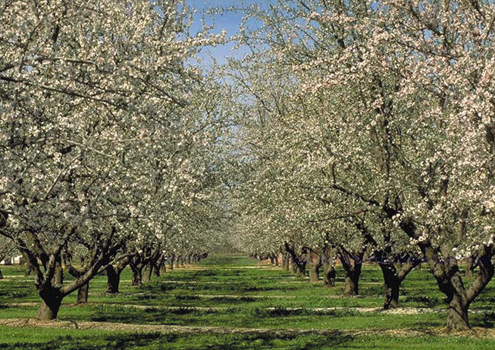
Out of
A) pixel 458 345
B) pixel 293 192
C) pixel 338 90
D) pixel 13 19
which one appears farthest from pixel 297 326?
pixel 13 19

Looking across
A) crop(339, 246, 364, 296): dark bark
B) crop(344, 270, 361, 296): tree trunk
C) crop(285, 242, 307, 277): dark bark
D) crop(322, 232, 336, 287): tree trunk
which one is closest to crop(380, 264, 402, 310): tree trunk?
crop(339, 246, 364, 296): dark bark

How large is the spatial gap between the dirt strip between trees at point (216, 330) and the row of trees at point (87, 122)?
123 centimetres

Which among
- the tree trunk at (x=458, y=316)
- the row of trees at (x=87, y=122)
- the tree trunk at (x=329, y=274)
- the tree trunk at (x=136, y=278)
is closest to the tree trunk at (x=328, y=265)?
the tree trunk at (x=329, y=274)

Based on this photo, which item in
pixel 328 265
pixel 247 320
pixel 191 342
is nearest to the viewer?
pixel 191 342

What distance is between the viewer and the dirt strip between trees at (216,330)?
2166 cm

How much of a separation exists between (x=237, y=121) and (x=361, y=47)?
11117mm

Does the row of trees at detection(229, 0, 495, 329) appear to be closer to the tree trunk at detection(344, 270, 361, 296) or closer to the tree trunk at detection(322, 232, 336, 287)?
the tree trunk at detection(344, 270, 361, 296)

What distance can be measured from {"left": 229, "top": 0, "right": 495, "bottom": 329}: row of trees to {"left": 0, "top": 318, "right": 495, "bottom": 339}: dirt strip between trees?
0.85 metres

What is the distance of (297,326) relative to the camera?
25047 mm

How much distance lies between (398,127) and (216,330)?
397 inches

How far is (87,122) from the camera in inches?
685

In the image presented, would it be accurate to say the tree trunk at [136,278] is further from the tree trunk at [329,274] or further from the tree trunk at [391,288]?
the tree trunk at [391,288]

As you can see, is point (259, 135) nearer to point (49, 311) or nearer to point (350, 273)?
point (350, 273)

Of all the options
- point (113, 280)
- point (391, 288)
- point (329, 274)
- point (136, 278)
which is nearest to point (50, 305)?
point (391, 288)
